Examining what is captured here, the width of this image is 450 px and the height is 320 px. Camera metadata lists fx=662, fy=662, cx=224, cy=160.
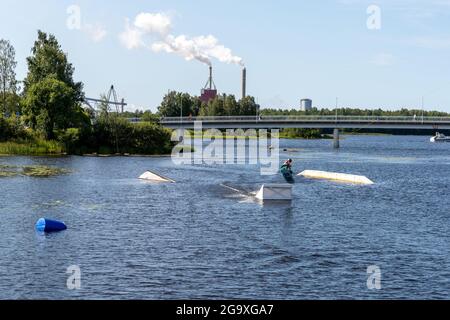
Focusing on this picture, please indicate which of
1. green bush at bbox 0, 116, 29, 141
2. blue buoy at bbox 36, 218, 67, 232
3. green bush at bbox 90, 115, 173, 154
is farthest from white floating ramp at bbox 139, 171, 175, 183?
green bush at bbox 0, 116, 29, 141

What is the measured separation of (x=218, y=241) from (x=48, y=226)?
15.1 m

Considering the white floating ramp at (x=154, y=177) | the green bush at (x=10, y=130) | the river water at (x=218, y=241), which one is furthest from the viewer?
the green bush at (x=10, y=130)

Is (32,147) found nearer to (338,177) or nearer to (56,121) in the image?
(56,121)

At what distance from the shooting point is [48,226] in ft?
188

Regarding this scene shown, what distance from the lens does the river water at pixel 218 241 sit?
134 ft

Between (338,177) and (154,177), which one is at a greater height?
(154,177)

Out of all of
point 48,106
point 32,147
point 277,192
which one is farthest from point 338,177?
point 48,106

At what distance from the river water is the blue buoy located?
1.03 metres

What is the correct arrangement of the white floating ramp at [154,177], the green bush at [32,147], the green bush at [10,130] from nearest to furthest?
1. the white floating ramp at [154,177]
2. the green bush at [32,147]
3. the green bush at [10,130]

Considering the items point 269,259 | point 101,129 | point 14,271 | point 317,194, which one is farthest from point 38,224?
point 101,129

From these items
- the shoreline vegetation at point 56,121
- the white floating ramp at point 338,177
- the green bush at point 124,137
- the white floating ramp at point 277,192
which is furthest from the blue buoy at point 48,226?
the green bush at point 124,137

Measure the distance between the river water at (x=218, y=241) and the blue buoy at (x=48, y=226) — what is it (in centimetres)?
103

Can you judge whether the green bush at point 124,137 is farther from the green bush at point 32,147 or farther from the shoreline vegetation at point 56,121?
the green bush at point 32,147

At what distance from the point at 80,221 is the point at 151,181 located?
4024cm
